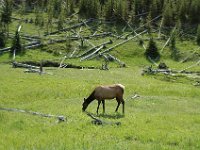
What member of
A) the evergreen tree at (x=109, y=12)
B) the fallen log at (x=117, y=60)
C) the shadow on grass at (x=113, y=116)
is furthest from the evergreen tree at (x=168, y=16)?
the shadow on grass at (x=113, y=116)

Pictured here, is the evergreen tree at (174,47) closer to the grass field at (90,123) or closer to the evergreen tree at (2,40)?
the evergreen tree at (2,40)

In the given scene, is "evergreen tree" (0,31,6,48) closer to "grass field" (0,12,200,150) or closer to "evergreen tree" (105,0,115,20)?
"evergreen tree" (105,0,115,20)

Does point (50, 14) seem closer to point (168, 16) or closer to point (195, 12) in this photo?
point (168, 16)

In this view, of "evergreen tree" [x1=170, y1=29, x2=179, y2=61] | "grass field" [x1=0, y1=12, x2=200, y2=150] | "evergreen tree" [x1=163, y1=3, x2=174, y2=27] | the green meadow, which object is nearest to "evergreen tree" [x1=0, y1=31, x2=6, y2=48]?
"evergreen tree" [x1=170, y1=29, x2=179, y2=61]

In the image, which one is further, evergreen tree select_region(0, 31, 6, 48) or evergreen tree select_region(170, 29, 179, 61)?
evergreen tree select_region(170, 29, 179, 61)

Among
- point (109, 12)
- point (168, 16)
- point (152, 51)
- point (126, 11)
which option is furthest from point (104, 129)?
point (109, 12)

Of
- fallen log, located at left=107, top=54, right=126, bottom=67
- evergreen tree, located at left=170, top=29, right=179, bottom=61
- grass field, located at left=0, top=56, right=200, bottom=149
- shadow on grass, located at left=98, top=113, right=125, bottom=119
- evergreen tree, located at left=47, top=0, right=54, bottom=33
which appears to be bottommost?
fallen log, located at left=107, top=54, right=126, bottom=67

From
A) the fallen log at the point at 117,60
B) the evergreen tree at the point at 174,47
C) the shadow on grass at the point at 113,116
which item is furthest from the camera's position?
the evergreen tree at the point at 174,47

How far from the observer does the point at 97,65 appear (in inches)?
3703

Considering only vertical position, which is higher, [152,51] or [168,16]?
[168,16]

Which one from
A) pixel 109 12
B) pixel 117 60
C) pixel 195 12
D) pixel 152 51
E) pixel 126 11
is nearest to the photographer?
pixel 117 60

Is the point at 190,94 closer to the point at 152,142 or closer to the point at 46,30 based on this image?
the point at 152,142

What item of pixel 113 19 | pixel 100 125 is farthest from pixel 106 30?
pixel 100 125

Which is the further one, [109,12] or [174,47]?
[109,12]
